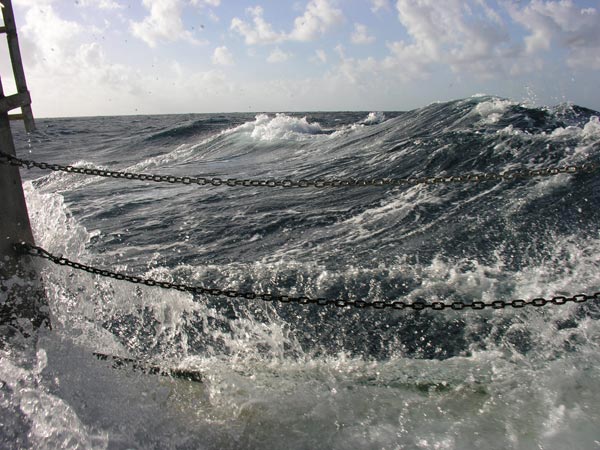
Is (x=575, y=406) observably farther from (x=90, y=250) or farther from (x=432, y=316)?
(x=90, y=250)

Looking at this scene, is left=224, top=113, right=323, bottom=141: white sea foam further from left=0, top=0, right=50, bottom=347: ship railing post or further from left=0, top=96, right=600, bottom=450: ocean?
left=0, top=0, right=50, bottom=347: ship railing post

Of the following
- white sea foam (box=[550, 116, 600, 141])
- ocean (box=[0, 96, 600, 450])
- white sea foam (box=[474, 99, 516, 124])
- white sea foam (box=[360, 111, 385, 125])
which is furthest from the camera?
white sea foam (box=[360, 111, 385, 125])

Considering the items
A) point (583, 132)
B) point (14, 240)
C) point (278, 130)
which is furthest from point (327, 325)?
point (278, 130)

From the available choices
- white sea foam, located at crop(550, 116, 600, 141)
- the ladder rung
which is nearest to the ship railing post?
the ladder rung

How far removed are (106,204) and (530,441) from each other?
877 centimetres


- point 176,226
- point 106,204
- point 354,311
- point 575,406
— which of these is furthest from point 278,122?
point 575,406

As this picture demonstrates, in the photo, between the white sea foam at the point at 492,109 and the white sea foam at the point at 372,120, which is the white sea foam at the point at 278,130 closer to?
the white sea foam at the point at 372,120

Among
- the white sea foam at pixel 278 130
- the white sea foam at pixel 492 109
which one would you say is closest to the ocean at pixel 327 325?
the white sea foam at pixel 492 109

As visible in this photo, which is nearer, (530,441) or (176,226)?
(530,441)

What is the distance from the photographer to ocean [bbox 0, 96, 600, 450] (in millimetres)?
2863

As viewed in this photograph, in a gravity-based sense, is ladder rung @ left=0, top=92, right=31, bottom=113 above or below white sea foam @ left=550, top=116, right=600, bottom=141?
above

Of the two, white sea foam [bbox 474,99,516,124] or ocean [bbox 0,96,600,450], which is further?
white sea foam [bbox 474,99,516,124]

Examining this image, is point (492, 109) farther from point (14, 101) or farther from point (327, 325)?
point (14, 101)

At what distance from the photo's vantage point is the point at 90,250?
662 cm
